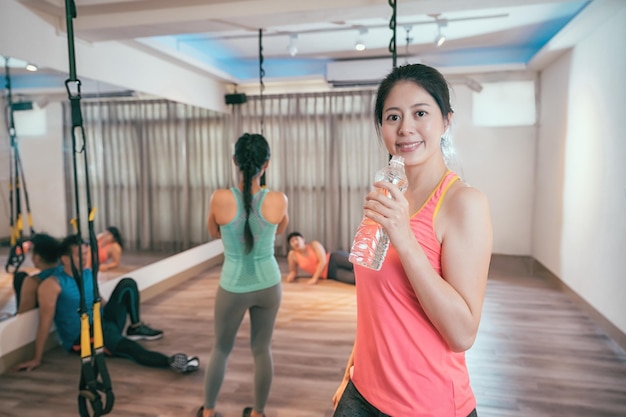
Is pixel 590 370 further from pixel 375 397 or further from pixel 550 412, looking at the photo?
pixel 375 397

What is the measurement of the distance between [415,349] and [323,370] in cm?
205

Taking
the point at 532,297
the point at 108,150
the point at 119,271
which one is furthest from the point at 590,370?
the point at 108,150

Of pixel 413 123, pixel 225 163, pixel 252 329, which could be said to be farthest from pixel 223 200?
pixel 225 163

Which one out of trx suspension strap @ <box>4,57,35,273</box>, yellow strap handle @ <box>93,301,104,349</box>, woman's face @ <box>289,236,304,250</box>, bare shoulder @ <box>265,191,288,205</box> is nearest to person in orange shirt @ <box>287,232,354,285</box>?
woman's face @ <box>289,236,304,250</box>

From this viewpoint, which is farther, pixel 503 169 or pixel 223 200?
pixel 503 169

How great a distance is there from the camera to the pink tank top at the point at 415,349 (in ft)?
2.77

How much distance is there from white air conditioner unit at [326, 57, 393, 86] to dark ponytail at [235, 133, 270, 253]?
3.76m

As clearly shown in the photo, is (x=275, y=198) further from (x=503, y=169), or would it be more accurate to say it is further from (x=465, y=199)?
(x=503, y=169)

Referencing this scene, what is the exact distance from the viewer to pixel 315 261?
5.07 m

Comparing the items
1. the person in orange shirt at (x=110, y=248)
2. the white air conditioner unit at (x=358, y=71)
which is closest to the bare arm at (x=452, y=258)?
the person in orange shirt at (x=110, y=248)

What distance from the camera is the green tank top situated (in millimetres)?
1907

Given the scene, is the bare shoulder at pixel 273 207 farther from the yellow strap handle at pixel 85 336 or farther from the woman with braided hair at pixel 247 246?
the yellow strap handle at pixel 85 336

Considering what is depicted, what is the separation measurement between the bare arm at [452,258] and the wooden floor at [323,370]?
5.72ft

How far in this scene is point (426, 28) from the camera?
4305 millimetres
